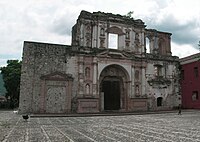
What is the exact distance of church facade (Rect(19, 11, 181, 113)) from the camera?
A: 22984mm

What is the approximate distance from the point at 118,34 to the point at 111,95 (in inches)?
293

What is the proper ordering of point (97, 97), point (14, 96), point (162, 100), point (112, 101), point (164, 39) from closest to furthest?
point (97, 97)
point (112, 101)
point (162, 100)
point (164, 39)
point (14, 96)

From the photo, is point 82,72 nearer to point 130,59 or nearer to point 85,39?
point 85,39

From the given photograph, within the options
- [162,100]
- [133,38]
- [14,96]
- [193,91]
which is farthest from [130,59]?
[14,96]

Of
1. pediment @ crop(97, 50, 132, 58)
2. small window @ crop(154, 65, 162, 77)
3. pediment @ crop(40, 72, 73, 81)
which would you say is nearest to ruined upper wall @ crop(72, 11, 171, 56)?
pediment @ crop(97, 50, 132, 58)

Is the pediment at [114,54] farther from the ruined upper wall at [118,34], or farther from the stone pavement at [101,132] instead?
the stone pavement at [101,132]

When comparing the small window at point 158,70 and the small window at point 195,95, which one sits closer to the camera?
the small window at point 195,95

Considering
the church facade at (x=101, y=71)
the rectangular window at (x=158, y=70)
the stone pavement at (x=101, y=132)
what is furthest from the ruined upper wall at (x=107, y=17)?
the stone pavement at (x=101, y=132)

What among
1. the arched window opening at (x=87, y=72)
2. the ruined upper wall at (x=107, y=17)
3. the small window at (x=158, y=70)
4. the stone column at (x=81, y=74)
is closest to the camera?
the stone column at (x=81, y=74)

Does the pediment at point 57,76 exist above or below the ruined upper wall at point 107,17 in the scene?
below

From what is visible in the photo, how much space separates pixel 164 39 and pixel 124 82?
27.8 ft

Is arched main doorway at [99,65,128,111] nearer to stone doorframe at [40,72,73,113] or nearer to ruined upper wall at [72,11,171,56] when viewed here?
ruined upper wall at [72,11,171,56]

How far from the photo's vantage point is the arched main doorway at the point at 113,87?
85.5 feet

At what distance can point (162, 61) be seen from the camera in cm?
2869
